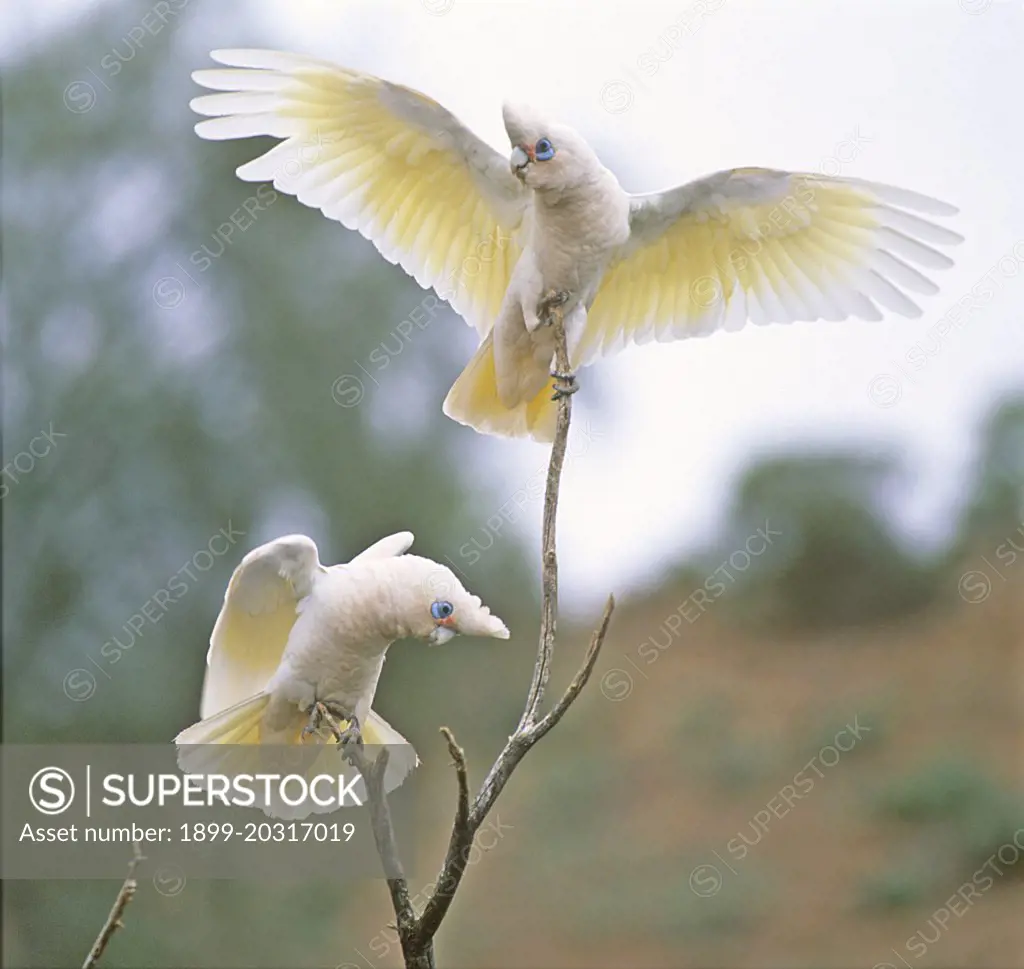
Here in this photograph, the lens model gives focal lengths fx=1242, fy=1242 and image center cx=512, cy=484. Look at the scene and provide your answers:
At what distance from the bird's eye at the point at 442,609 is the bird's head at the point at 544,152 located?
642 mm

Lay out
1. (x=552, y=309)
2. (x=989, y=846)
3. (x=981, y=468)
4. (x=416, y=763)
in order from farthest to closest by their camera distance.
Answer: (x=981, y=468) → (x=989, y=846) → (x=552, y=309) → (x=416, y=763)

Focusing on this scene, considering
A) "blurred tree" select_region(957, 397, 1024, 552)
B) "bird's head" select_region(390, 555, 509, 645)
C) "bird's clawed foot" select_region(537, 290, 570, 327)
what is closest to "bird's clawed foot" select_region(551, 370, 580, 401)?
"bird's clawed foot" select_region(537, 290, 570, 327)

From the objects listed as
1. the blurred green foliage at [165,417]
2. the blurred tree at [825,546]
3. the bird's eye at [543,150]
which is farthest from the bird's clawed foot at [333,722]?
the blurred tree at [825,546]

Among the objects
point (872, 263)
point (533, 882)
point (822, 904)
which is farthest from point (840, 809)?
point (872, 263)

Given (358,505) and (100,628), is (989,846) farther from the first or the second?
(100,628)

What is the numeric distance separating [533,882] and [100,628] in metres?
3.44

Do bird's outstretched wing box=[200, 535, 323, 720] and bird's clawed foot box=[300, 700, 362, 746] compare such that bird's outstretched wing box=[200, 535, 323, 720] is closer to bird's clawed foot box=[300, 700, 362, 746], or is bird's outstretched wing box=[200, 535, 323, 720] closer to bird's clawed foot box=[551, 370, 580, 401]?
bird's clawed foot box=[300, 700, 362, 746]

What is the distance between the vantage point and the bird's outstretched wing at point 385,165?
6.02 ft

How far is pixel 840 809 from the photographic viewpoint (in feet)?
26.9

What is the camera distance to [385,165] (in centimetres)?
202

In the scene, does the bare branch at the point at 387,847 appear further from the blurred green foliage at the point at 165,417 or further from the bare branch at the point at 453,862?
the blurred green foliage at the point at 165,417

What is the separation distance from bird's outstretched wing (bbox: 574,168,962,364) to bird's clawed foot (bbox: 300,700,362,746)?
82cm

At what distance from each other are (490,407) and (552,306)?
0.26 metres

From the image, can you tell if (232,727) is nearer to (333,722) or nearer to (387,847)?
(333,722)
